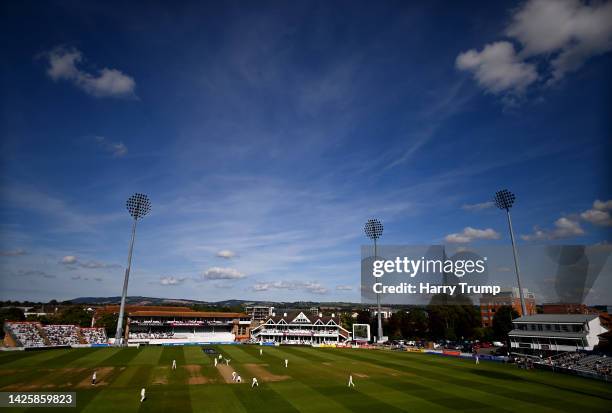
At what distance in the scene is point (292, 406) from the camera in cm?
2875

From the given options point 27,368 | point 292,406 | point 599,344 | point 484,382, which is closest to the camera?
point 292,406

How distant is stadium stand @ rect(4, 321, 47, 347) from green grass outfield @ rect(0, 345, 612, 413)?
16665 millimetres

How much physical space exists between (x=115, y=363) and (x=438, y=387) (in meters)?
42.4

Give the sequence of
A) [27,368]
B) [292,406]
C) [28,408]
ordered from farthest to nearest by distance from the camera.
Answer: [27,368]
[292,406]
[28,408]

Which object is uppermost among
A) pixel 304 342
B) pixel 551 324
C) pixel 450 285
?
pixel 450 285

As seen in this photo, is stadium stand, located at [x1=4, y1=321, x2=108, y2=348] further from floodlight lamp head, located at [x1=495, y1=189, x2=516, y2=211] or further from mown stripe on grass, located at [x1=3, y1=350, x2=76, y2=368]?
floodlight lamp head, located at [x1=495, y1=189, x2=516, y2=211]

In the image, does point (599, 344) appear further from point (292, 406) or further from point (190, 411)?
point (190, 411)

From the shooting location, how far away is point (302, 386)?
36.4 m

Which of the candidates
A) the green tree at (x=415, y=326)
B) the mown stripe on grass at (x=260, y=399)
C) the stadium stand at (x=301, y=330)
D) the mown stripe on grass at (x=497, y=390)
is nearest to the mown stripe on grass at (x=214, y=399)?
the mown stripe on grass at (x=260, y=399)

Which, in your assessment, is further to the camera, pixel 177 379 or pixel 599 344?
pixel 599 344

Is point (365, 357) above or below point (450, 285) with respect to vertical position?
below

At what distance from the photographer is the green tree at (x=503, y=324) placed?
86.2m

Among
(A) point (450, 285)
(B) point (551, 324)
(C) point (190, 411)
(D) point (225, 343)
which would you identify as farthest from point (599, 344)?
(D) point (225, 343)

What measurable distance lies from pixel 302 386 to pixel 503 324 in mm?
71691
